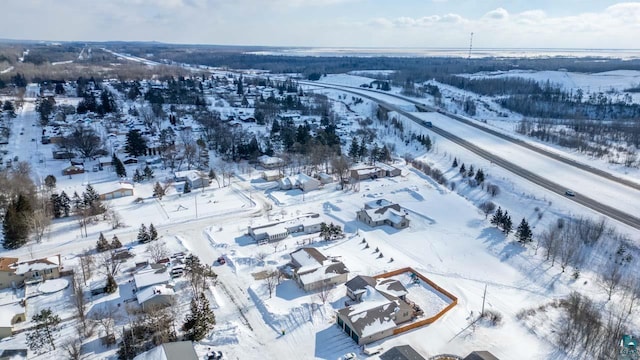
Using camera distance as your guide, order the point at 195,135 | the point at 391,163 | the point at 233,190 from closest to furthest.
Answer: the point at 233,190 → the point at 391,163 → the point at 195,135

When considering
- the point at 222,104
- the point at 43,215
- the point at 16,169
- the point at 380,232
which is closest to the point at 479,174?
the point at 380,232

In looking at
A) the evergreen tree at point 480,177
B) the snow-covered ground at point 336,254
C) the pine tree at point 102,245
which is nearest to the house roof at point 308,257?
the snow-covered ground at point 336,254

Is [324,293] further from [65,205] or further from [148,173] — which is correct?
[148,173]

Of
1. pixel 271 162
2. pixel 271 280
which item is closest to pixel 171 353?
pixel 271 280

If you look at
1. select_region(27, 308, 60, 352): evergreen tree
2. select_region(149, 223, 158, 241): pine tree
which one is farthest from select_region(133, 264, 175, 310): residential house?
select_region(149, 223, 158, 241): pine tree

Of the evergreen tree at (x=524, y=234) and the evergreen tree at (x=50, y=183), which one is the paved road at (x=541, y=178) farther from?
the evergreen tree at (x=50, y=183)

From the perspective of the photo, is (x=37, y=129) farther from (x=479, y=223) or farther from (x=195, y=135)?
(x=479, y=223)
